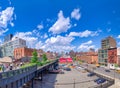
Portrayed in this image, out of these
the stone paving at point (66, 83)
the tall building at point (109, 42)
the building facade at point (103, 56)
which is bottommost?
the stone paving at point (66, 83)

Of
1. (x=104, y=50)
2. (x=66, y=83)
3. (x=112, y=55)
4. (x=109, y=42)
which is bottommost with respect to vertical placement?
(x=66, y=83)

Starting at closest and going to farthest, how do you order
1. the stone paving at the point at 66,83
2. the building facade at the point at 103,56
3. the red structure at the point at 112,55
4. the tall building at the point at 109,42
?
the stone paving at the point at 66,83 < the red structure at the point at 112,55 < the building facade at the point at 103,56 < the tall building at the point at 109,42

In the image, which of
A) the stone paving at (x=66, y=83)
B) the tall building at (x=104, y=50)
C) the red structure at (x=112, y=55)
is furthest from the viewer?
the tall building at (x=104, y=50)

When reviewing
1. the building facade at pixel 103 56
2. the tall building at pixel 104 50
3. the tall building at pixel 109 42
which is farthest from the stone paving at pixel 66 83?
the tall building at pixel 109 42

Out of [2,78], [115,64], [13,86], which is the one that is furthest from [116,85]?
[115,64]

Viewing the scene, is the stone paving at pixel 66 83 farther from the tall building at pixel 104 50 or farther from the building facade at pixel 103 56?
the tall building at pixel 104 50

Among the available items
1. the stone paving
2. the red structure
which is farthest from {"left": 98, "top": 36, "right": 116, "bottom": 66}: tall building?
the stone paving

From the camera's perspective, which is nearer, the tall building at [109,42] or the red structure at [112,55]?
the red structure at [112,55]

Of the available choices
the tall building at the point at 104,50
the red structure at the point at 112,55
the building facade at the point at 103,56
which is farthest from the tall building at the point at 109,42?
the red structure at the point at 112,55

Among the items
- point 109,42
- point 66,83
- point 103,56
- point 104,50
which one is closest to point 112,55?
point 104,50

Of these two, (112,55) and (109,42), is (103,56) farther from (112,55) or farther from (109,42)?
(109,42)

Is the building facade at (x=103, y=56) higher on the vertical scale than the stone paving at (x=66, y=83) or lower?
higher

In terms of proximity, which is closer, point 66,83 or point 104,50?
point 66,83

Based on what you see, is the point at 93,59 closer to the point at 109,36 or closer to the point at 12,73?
the point at 109,36
